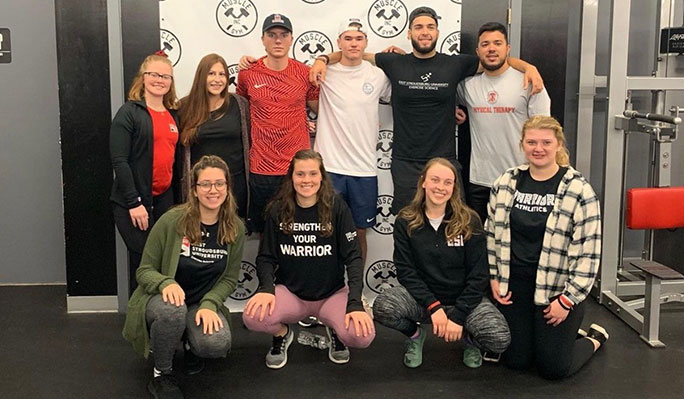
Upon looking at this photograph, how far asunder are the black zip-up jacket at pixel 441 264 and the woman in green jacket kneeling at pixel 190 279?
0.73 metres

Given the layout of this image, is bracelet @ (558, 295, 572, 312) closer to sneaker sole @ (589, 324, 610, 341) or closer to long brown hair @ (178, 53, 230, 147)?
sneaker sole @ (589, 324, 610, 341)

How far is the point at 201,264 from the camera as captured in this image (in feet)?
10.1

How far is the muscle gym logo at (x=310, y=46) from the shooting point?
396 cm

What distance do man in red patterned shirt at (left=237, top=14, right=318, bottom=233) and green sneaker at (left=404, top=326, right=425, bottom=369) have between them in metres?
1.02

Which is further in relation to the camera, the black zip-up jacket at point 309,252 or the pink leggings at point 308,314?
the black zip-up jacket at point 309,252

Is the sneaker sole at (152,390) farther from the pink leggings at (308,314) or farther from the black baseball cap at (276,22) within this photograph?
the black baseball cap at (276,22)

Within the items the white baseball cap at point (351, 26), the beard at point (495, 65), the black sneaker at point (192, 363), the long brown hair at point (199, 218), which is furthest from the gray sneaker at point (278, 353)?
the beard at point (495, 65)

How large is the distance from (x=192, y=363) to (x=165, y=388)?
1.00 feet

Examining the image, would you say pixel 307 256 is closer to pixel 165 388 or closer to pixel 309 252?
pixel 309 252

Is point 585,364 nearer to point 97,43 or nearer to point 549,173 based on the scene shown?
point 549,173

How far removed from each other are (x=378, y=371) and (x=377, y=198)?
3.67 feet

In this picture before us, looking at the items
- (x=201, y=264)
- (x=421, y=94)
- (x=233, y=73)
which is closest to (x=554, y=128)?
(x=421, y=94)

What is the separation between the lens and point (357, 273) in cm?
324

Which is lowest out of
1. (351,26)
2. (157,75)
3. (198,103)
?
(198,103)
